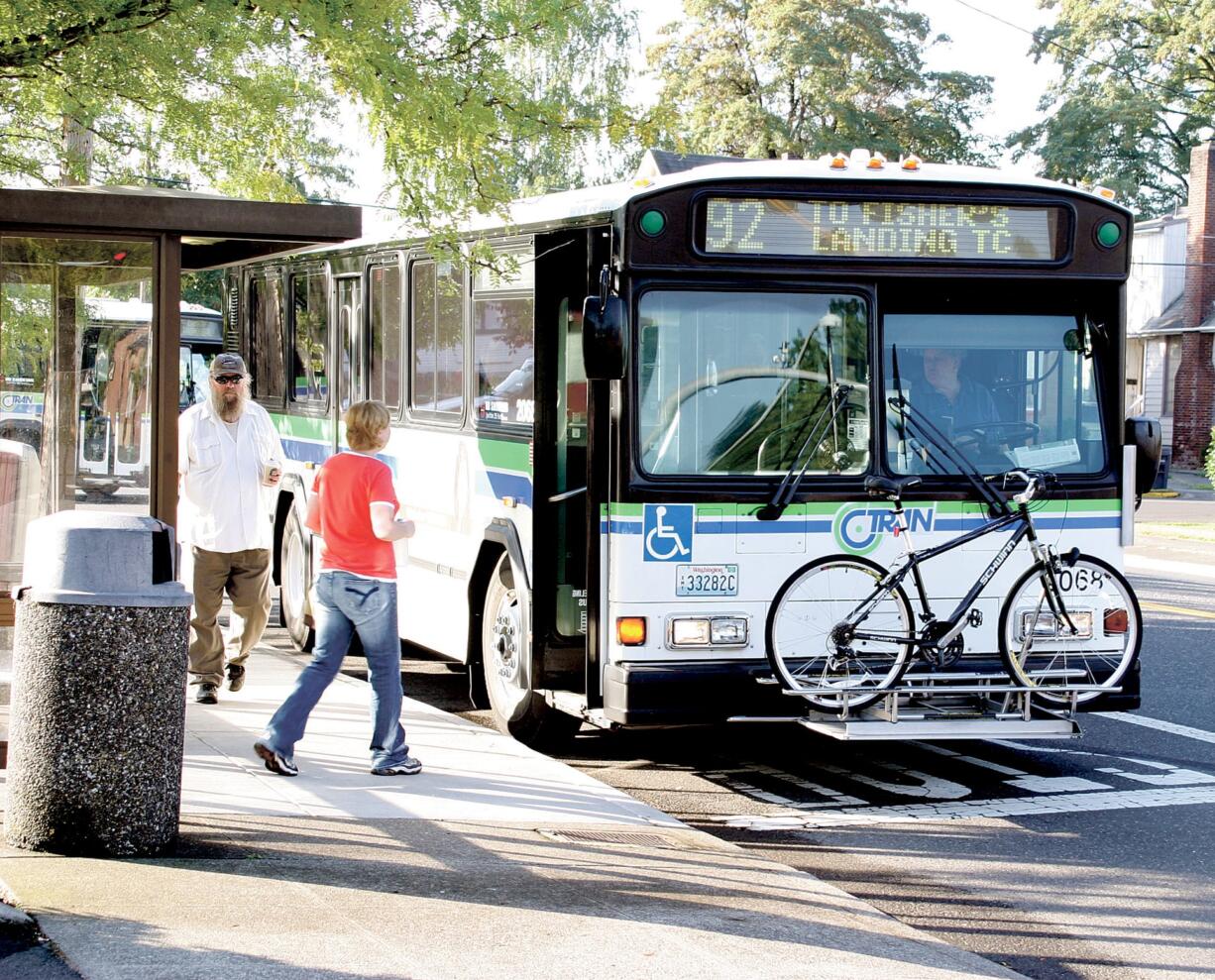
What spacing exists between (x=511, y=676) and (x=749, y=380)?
2.33 meters

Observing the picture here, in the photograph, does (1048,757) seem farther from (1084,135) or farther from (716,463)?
(1084,135)

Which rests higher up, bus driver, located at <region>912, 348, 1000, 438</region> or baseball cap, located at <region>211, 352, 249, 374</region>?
baseball cap, located at <region>211, 352, 249, 374</region>

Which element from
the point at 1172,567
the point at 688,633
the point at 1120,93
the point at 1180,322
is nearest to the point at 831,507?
the point at 688,633

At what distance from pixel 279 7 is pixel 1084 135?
5278 cm

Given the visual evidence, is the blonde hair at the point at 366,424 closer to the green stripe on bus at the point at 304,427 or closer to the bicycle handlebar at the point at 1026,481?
the bicycle handlebar at the point at 1026,481

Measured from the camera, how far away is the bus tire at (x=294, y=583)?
1342cm

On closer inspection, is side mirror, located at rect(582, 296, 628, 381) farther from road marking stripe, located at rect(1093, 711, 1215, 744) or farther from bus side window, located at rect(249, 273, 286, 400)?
bus side window, located at rect(249, 273, 286, 400)

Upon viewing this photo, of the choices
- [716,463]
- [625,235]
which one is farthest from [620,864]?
[625,235]

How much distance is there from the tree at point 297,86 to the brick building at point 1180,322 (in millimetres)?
36963

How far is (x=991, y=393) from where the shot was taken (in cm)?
892

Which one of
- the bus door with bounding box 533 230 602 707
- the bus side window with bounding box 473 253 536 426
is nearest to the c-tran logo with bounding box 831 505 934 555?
the bus door with bounding box 533 230 602 707

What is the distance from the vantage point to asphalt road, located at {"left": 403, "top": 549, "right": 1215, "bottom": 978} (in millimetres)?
6629

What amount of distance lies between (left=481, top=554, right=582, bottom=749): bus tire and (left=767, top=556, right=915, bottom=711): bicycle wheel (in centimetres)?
161

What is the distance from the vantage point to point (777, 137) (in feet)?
168
